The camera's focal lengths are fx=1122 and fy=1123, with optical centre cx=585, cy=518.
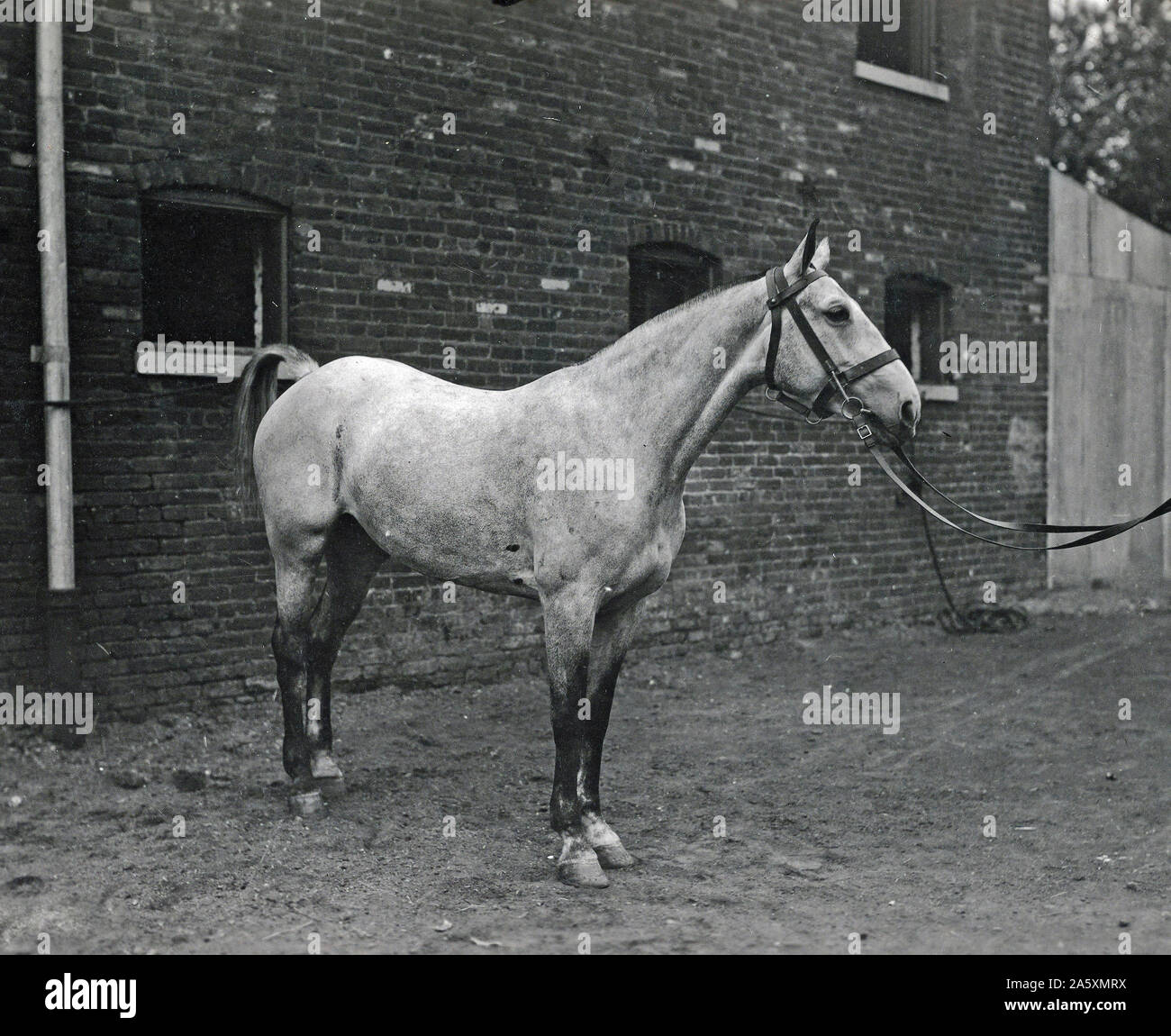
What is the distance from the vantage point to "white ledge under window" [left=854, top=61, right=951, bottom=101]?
10.1 metres

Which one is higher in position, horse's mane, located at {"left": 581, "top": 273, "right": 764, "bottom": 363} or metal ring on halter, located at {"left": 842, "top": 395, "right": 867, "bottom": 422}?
horse's mane, located at {"left": 581, "top": 273, "right": 764, "bottom": 363}

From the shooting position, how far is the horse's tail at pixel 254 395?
5730 millimetres

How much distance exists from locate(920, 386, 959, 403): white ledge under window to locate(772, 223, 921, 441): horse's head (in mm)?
6355

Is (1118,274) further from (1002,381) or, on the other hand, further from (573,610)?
(573,610)

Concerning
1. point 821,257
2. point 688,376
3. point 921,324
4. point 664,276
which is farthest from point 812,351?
point 921,324

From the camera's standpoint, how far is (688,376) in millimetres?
4559

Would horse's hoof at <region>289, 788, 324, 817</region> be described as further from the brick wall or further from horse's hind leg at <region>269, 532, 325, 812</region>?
the brick wall

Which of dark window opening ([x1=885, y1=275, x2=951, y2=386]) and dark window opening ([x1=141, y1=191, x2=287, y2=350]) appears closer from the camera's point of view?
dark window opening ([x1=141, y1=191, x2=287, y2=350])

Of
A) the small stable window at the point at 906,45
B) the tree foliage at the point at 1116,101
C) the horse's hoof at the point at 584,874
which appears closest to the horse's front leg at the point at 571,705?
the horse's hoof at the point at 584,874

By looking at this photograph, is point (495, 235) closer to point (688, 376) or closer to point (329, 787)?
point (688, 376)

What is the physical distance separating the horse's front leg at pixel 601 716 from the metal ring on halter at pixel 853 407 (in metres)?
1.20

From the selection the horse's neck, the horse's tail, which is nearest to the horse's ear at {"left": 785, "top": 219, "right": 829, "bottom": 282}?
the horse's neck

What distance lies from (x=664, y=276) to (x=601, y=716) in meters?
5.23
